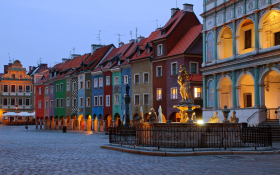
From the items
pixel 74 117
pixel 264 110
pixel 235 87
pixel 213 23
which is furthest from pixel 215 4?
pixel 74 117

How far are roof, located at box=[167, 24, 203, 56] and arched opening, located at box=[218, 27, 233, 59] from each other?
246 inches

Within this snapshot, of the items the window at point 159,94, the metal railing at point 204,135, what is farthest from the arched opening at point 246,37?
the metal railing at point 204,135

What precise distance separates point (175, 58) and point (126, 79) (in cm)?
983

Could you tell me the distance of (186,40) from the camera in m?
42.0

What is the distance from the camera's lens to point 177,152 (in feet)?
50.4

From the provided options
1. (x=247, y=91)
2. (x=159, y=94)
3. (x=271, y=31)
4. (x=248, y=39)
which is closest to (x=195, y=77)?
(x=159, y=94)

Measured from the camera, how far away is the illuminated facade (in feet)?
95.3

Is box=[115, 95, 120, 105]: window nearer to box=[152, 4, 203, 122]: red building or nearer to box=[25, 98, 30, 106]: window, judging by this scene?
box=[152, 4, 203, 122]: red building

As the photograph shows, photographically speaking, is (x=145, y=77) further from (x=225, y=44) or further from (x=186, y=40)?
(x=225, y=44)

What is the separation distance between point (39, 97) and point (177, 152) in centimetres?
6164

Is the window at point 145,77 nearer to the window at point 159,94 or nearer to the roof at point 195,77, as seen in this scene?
the window at point 159,94

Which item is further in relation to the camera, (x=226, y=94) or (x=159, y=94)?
(x=159, y=94)

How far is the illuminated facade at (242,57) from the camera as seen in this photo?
2906 centimetres

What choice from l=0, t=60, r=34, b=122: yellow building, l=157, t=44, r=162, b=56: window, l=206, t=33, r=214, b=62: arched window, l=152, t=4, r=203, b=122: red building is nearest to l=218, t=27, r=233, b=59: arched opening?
l=206, t=33, r=214, b=62: arched window
